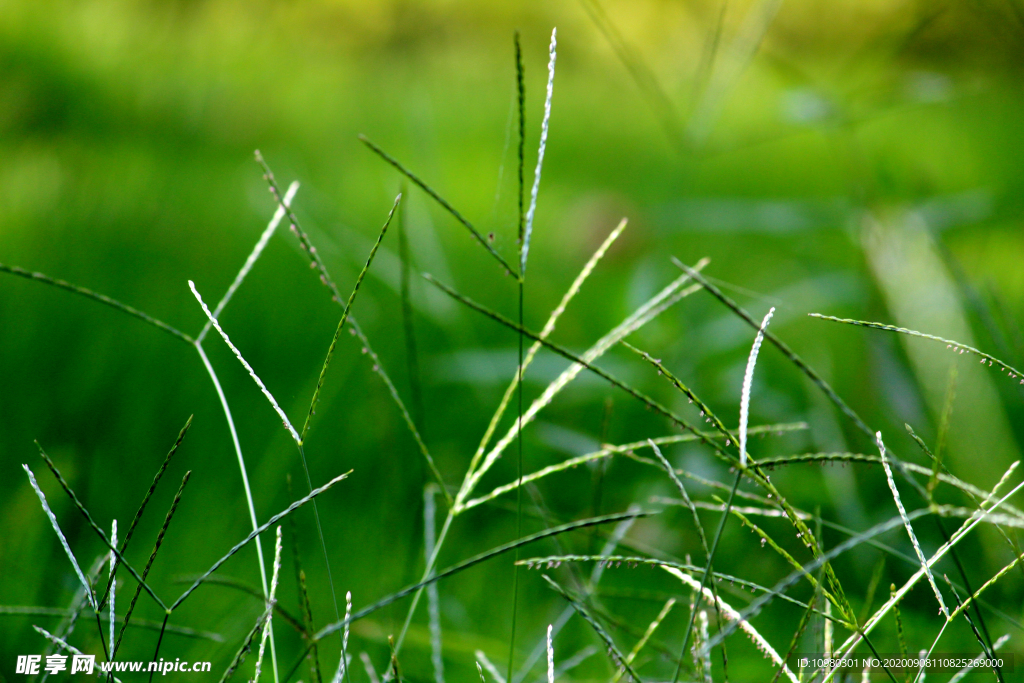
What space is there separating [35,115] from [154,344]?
0.77 metres

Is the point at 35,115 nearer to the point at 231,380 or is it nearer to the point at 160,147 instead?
the point at 160,147

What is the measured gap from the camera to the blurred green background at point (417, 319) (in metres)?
0.60

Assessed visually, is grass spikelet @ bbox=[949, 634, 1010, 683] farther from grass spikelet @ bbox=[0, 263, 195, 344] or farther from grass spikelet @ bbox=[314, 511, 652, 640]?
grass spikelet @ bbox=[0, 263, 195, 344]

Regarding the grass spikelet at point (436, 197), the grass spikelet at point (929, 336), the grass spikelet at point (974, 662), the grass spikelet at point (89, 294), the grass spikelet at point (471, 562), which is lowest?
the grass spikelet at point (974, 662)

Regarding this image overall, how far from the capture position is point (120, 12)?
1.80 metres

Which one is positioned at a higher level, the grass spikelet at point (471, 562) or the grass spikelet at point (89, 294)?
the grass spikelet at point (89, 294)

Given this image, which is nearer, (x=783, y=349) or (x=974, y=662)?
(x=783, y=349)

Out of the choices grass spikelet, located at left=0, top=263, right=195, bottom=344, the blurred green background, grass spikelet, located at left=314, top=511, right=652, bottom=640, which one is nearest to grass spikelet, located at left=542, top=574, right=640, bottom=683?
grass spikelet, located at left=314, top=511, right=652, bottom=640

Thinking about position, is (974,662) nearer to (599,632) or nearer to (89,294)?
(599,632)

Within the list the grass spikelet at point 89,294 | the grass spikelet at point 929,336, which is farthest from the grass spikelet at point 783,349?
the grass spikelet at point 89,294

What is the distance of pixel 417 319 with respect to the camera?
1.09m

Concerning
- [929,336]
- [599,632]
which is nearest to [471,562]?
[599,632]

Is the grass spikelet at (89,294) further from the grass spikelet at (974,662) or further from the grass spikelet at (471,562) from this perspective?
the grass spikelet at (974,662)

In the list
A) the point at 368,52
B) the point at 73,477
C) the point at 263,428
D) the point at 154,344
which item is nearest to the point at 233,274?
the point at 154,344
